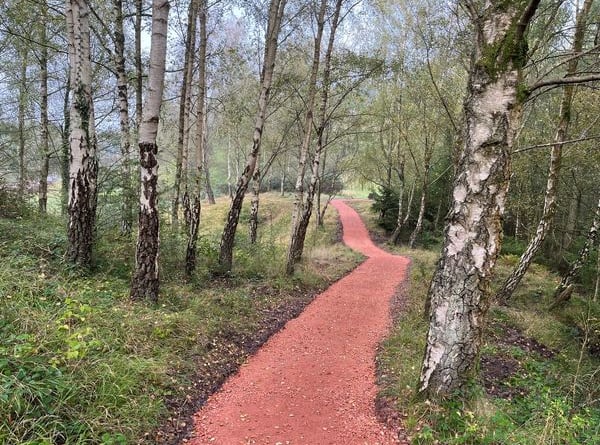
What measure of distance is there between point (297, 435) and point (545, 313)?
792 cm

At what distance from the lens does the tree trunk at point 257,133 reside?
8.27 metres

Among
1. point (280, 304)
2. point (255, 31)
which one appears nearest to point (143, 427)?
point (280, 304)

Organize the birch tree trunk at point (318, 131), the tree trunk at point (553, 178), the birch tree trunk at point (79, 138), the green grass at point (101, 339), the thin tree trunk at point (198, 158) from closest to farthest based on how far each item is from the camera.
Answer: the green grass at point (101, 339), the birch tree trunk at point (79, 138), the thin tree trunk at point (198, 158), the tree trunk at point (553, 178), the birch tree trunk at point (318, 131)

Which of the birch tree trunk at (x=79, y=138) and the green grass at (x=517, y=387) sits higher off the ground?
the birch tree trunk at (x=79, y=138)

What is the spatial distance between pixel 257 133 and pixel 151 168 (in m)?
3.37

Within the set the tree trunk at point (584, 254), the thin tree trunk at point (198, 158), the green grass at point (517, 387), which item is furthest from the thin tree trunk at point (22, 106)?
the tree trunk at point (584, 254)

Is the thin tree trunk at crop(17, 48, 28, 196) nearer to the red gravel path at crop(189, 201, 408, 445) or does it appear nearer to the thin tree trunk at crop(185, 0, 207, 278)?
the thin tree trunk at crop(185, 0, 207, 278)

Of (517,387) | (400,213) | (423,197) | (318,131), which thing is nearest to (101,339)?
(517,387)

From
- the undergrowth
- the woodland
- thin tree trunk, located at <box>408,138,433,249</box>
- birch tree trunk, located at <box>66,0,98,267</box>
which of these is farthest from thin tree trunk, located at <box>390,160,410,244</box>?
birch tree trunk, located at <box>66,0,98,267</box>

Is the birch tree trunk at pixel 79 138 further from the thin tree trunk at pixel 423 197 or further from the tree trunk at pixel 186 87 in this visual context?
the thin tree trunk at pixel 423 197

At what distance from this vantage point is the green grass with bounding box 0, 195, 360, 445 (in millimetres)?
2990

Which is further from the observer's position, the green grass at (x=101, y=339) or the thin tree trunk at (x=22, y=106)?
the thin tree trunk at (x=22, y=106)

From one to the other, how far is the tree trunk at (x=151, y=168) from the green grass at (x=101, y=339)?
1.09 feet

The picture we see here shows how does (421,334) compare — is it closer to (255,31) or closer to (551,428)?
(551,428)
